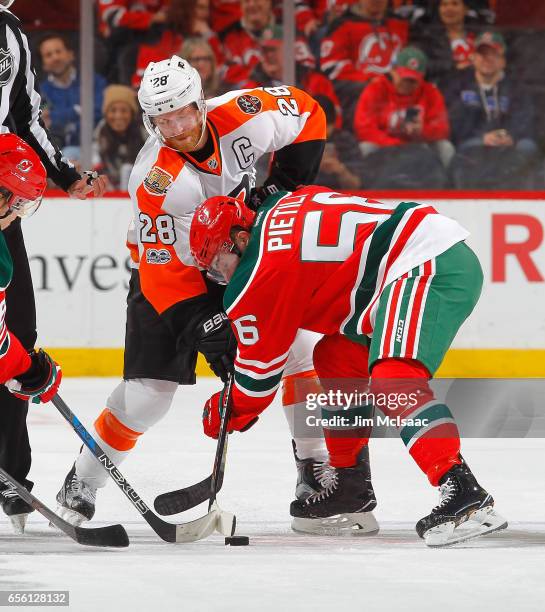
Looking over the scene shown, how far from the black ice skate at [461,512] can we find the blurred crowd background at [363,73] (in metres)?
3.19

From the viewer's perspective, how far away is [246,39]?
5.99 m

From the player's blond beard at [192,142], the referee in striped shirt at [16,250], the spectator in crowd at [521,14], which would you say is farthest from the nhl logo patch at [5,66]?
the spectator in crowd at [521,14]

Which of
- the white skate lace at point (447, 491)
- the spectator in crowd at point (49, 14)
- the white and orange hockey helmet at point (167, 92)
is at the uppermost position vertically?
the white and orange hockey helmet at point (167, 92)

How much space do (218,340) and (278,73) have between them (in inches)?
120

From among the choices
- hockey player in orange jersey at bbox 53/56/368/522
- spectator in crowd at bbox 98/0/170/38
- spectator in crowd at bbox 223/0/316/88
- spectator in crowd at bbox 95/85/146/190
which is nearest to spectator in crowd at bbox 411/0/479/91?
spectator in crowd at bbox 223/0/316/88

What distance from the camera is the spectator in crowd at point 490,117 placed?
5801mm

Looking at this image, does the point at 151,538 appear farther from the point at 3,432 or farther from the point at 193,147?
the point at 193,147

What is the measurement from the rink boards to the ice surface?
1.38 m

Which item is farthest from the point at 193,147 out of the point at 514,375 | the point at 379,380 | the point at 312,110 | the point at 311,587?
the point at 514,375

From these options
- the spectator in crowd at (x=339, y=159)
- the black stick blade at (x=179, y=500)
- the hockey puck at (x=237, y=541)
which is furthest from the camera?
the spectator in crowd at (x=339, y=159)

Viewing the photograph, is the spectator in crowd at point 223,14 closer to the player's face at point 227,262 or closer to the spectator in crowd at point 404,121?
the spectator in crowd at point 404,121

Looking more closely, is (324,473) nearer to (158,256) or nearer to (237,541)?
(237,541)

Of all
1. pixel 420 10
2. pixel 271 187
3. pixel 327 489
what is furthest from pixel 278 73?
pixel 327 489

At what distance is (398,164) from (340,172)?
0.25 meters
